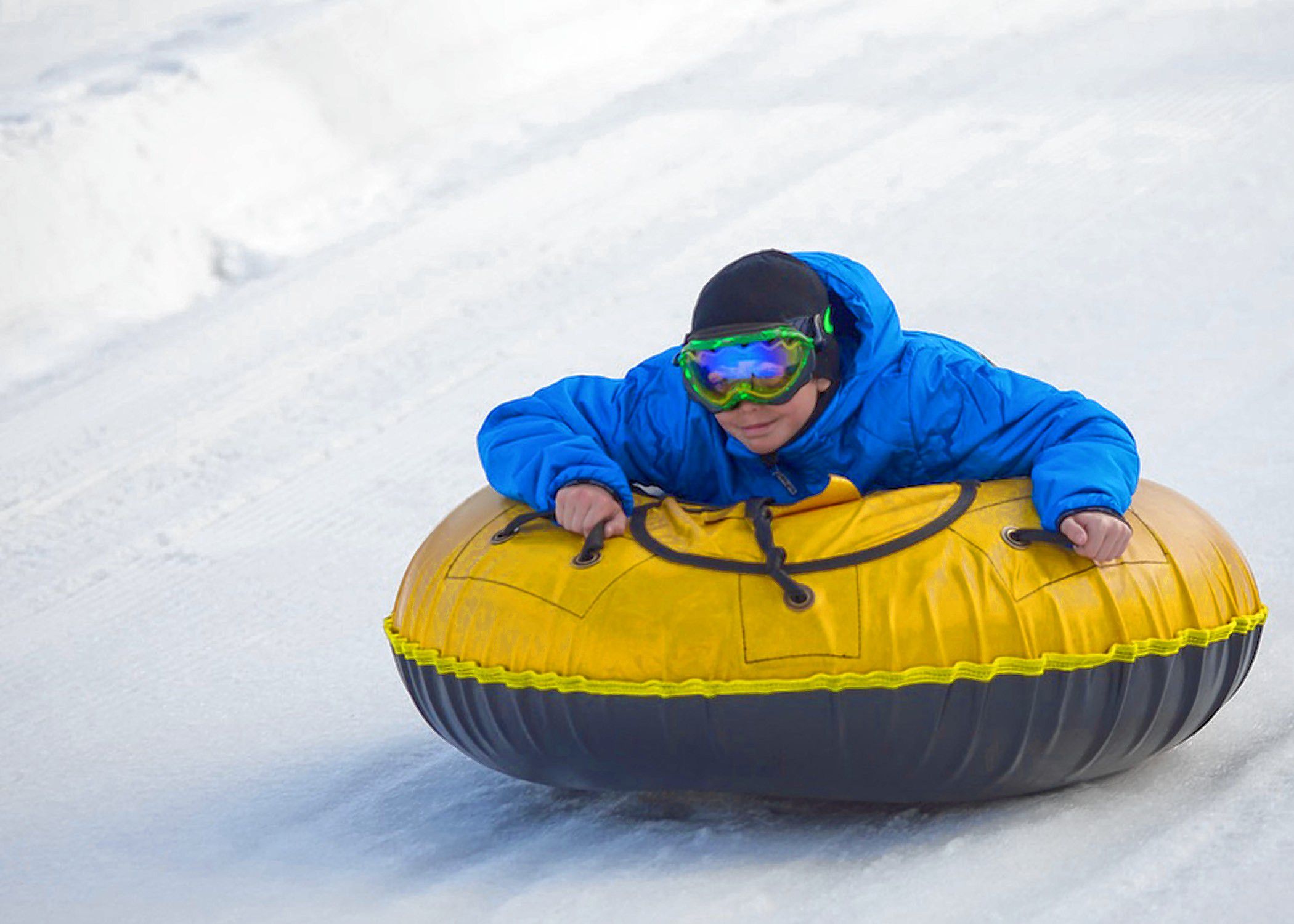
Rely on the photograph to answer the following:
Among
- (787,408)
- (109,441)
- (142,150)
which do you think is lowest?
(787,408)

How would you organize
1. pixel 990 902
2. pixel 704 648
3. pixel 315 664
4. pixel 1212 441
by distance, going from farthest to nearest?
pixel 1212 441 → pixel 315 664 → pixel 704 648 → pixel 990 902

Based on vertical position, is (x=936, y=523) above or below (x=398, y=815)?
above

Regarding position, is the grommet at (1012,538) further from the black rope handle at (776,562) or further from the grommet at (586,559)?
the grommet at (586,559)

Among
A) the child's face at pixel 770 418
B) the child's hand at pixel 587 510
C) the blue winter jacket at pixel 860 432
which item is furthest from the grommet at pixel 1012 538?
the child's hand at pixel 587 510

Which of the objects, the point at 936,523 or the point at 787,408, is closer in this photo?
the point at 936,523

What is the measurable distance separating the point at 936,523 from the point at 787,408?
14.8 inches

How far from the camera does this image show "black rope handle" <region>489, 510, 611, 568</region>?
280cm

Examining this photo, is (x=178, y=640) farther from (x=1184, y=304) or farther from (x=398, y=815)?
(x=1184, y=304)

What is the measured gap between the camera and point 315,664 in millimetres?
4070

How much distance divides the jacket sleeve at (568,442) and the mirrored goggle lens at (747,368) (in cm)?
24

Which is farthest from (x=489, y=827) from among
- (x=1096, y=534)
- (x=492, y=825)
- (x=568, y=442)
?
(x=1096, y=534)

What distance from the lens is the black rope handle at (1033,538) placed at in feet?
8.74

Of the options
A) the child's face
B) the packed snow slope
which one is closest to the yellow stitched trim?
the packed snow slope

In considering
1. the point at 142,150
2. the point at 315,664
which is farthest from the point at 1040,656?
the point at 142,150
